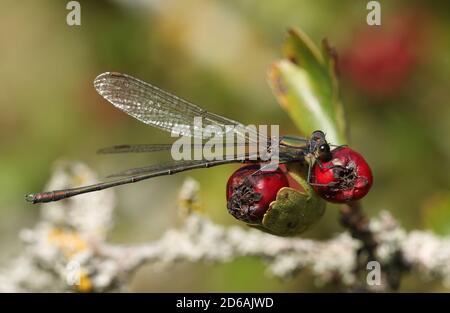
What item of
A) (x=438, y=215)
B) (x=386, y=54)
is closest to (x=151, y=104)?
(x=438, y=215)

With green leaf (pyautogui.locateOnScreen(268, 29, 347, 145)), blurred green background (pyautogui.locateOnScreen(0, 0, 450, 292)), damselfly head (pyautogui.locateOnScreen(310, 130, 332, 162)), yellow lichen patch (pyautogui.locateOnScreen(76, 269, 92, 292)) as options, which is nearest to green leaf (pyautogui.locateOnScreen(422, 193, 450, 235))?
blurred green background (pyautogui.locateOnScreen(0, 0, 450, 292))

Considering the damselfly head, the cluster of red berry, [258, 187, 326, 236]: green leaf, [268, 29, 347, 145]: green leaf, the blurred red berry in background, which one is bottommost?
[258, 187, 326, 236]: green leaf

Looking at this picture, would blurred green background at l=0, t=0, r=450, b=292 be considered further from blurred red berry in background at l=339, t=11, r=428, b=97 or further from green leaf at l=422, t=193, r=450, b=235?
green leaf at l=422, t=193, r=450, b=235

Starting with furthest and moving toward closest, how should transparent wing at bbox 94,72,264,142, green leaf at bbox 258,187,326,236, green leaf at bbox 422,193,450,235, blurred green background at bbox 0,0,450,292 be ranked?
blurred green background at bbox 0,0,450,292 → green leaf at bbox 422,193,450,235 → transparent wing at bbox 94,72,264,142 → green leaf at bbox 258,187,326,236

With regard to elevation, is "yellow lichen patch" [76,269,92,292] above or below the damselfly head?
below

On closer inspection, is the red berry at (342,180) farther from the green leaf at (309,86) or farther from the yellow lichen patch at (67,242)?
the yellow lichen patch at (67,242)

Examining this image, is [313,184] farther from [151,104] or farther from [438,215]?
[438,215]

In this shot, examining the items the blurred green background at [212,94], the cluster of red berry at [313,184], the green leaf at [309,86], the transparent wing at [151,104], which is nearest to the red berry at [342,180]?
the cluster of red berry at [313,184]
